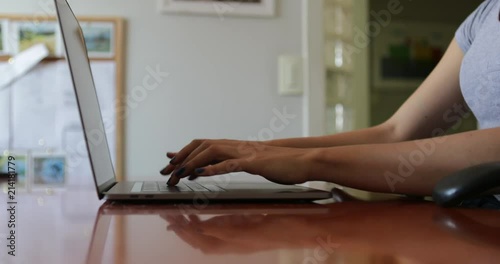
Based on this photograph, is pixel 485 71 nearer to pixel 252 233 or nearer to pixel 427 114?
pixel 427 114

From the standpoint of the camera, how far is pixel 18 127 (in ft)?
5.30

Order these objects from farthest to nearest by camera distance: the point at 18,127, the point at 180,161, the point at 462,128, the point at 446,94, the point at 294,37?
the point at 462,128
the point at 294,37
the point at 18,127
the point at 446,94
the point at 180,161

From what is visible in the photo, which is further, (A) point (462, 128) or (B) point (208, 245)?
(A) point (462, 128)

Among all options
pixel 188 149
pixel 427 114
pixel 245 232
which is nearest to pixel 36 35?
pixel 188 149

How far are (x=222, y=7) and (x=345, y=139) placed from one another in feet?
2.57

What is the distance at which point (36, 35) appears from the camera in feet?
5.33

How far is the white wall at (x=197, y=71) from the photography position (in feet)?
5.40

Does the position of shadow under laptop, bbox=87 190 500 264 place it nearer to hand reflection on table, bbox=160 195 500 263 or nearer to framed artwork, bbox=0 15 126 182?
hand reflection on table, bbox=160 195 500 263

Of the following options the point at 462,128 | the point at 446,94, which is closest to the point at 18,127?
the point at 446,94

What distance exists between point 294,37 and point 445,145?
1098mm

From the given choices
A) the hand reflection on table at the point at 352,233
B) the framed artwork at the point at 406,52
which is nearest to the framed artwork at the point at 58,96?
the hand reflection on table at the point at 352,233

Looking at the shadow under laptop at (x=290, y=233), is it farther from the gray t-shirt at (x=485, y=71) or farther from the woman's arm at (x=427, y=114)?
the woman's arm at (x=427, y=114)

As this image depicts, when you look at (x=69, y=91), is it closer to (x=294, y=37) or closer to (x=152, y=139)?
(x=152, y=139)

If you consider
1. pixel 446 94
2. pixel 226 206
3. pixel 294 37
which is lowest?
pixel 226 206
